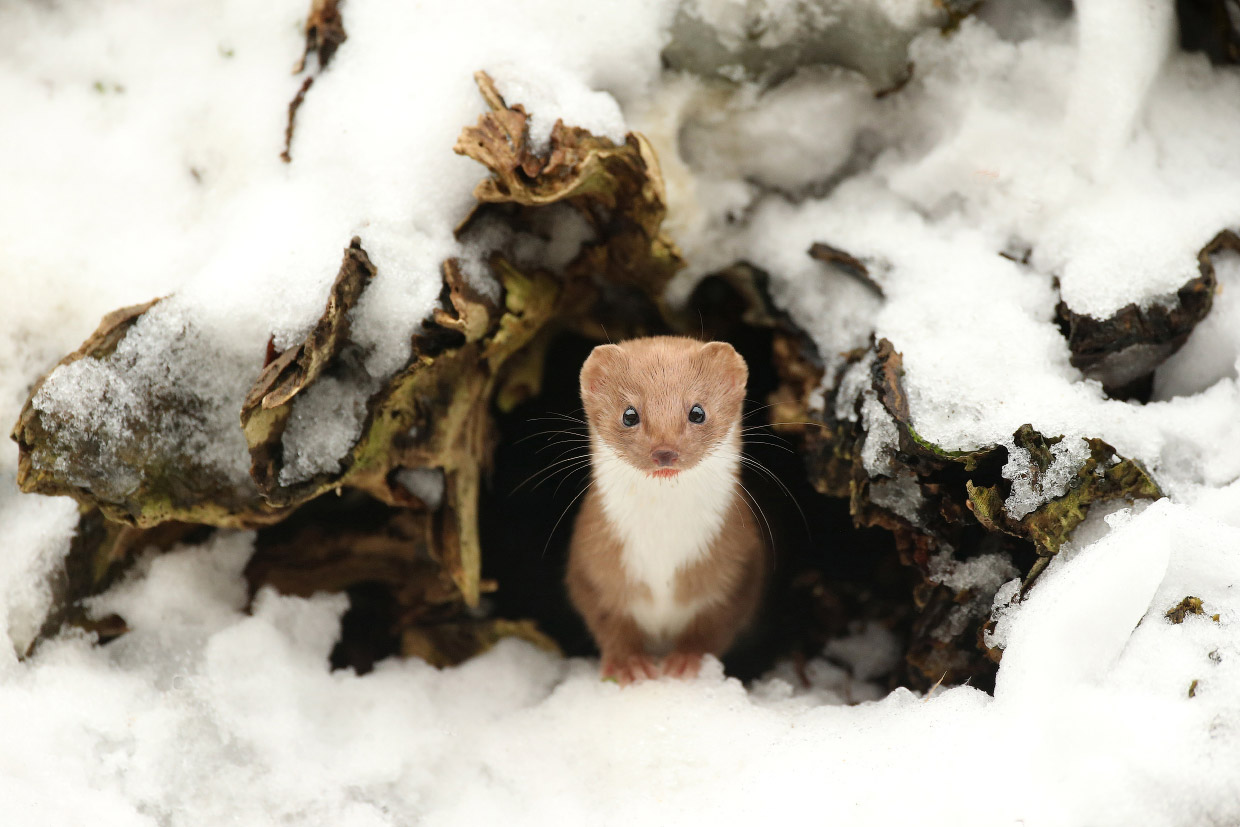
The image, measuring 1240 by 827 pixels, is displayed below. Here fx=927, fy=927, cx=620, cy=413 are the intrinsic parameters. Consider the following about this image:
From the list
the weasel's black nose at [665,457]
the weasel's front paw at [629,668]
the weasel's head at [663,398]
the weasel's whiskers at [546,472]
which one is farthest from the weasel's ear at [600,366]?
the weasel's front paw at [629,668]

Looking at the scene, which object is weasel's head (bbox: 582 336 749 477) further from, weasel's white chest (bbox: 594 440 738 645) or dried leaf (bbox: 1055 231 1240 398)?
dried leaf (bbox: 1055 231 1240 398)

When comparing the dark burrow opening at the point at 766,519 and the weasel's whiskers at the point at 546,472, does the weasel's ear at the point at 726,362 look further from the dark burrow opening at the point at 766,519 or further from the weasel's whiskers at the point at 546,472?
the weasel's whiskers at the point at 546,472

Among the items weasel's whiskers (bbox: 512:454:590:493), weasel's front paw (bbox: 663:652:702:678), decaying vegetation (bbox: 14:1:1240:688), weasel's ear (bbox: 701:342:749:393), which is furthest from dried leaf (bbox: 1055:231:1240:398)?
weasel's whiskers (bbox: 512:454:590:493)

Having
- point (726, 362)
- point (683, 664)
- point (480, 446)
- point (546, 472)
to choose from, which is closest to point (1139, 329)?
point (726, 362)

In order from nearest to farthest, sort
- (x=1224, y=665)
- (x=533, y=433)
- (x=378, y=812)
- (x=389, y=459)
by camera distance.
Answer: (x=1224, y=665), (x=378, y=812), (x=389, y=459), (x=533, y=433)

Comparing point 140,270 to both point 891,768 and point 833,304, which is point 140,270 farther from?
point 891,768

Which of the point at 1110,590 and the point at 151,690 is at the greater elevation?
the point at 1110,590

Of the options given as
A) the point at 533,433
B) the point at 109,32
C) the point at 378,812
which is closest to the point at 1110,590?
the point at 378,812
